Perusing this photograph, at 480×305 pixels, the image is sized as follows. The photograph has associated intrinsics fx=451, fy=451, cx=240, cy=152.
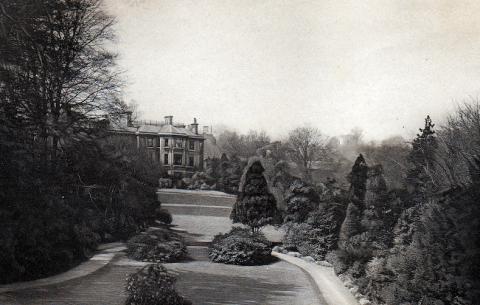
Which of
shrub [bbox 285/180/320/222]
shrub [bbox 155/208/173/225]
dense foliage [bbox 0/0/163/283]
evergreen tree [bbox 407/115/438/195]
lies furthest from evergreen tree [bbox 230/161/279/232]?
evergreen tree [bbox 407/115/438/195]

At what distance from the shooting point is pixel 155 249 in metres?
14.3

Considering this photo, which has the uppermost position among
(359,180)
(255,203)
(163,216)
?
(359,180)

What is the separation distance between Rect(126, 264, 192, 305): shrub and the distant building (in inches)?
278

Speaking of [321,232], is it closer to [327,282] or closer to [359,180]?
[359,180]

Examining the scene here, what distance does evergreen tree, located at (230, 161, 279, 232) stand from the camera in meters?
19.8

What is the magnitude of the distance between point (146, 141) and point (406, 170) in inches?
500

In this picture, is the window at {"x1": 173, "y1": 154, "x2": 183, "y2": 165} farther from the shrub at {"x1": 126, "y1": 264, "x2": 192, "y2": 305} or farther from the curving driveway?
the shrub at {"x1": 126, "y1": 264, "x2": 192, "y2": 305}

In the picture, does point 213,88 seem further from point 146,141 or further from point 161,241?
point 146,141

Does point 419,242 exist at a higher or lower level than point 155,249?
higher

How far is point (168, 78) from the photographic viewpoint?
13273mm

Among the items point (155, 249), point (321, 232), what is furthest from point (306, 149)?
point (155, 249)

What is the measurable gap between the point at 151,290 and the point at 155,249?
5.69m

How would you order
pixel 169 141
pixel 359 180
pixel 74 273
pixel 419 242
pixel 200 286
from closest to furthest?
pixel 419 242
pixel 200 286
pixel 74 273
pixel 359 180
pixel 169 141

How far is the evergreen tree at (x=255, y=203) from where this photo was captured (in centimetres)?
1977
